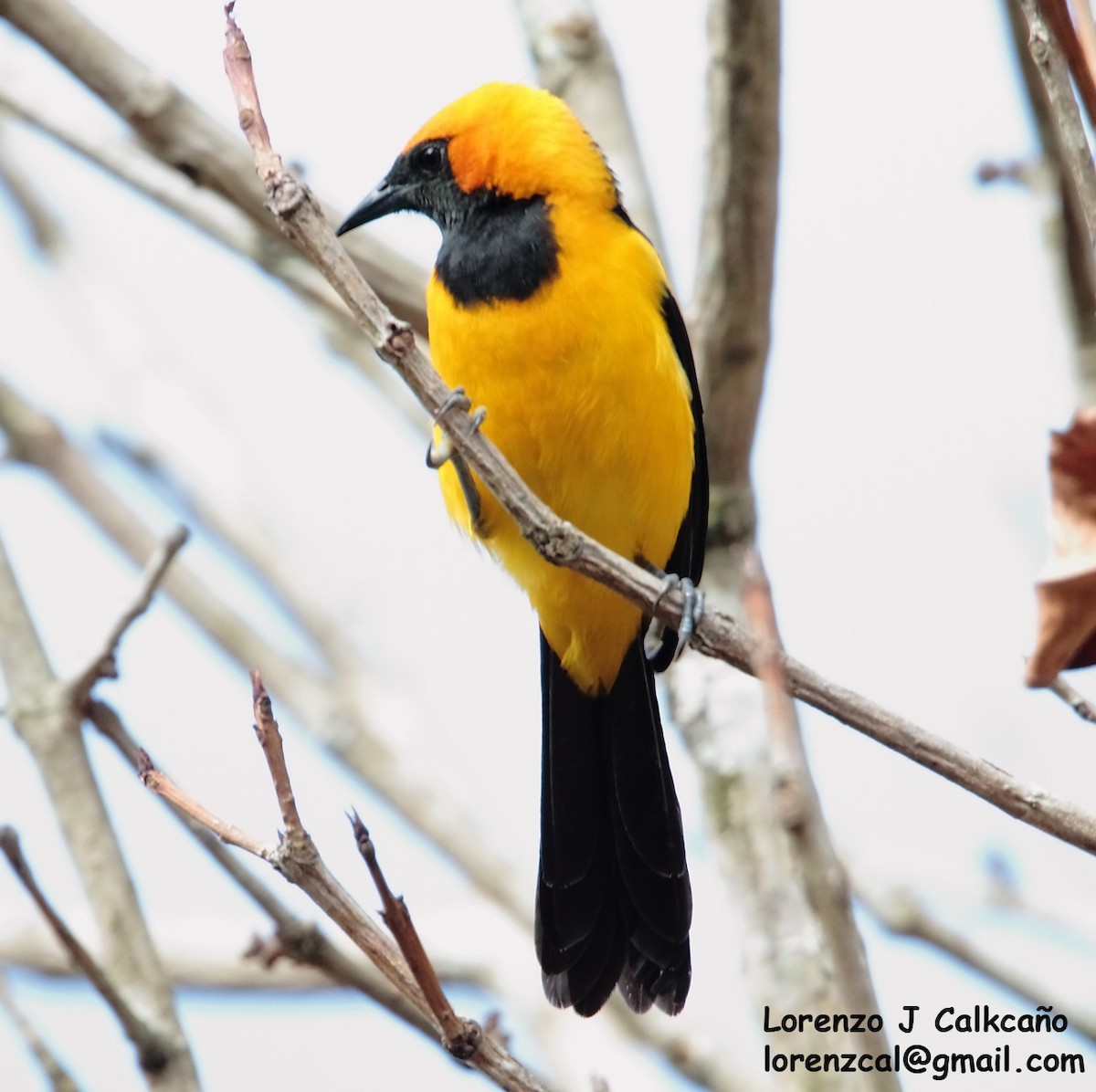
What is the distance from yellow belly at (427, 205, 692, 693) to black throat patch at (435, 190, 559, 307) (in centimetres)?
4

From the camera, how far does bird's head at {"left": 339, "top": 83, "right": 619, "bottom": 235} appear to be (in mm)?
3818

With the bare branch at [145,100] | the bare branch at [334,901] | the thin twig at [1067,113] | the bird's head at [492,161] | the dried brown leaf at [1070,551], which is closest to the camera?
the thin twig at [1067,113]

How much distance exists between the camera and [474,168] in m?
3.90

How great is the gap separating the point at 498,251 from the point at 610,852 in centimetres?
145

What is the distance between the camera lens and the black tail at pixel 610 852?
3.24 metres

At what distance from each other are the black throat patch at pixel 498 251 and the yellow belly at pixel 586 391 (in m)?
0.04

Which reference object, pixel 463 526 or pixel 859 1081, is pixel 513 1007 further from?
pixel 859 1081

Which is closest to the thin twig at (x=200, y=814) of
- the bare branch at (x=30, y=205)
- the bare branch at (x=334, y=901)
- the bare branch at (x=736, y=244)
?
the bare branch at (x=334, y=901)

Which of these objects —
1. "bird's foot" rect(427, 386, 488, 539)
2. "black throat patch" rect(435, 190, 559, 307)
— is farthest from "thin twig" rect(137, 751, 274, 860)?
"black throat patch" rect(435, 190, 559, 307)

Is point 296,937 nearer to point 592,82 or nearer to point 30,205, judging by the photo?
point 592,82

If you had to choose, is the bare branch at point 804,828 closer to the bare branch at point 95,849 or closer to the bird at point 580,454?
the bare branch at point 95,849

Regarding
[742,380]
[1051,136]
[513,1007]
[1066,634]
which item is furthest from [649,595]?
[513,1007]

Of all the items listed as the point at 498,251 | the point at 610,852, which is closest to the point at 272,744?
the point at 610,852

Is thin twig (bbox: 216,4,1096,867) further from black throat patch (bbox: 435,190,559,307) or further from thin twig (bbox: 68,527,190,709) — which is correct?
black throat patch (bbox: 435,190,559,307)
